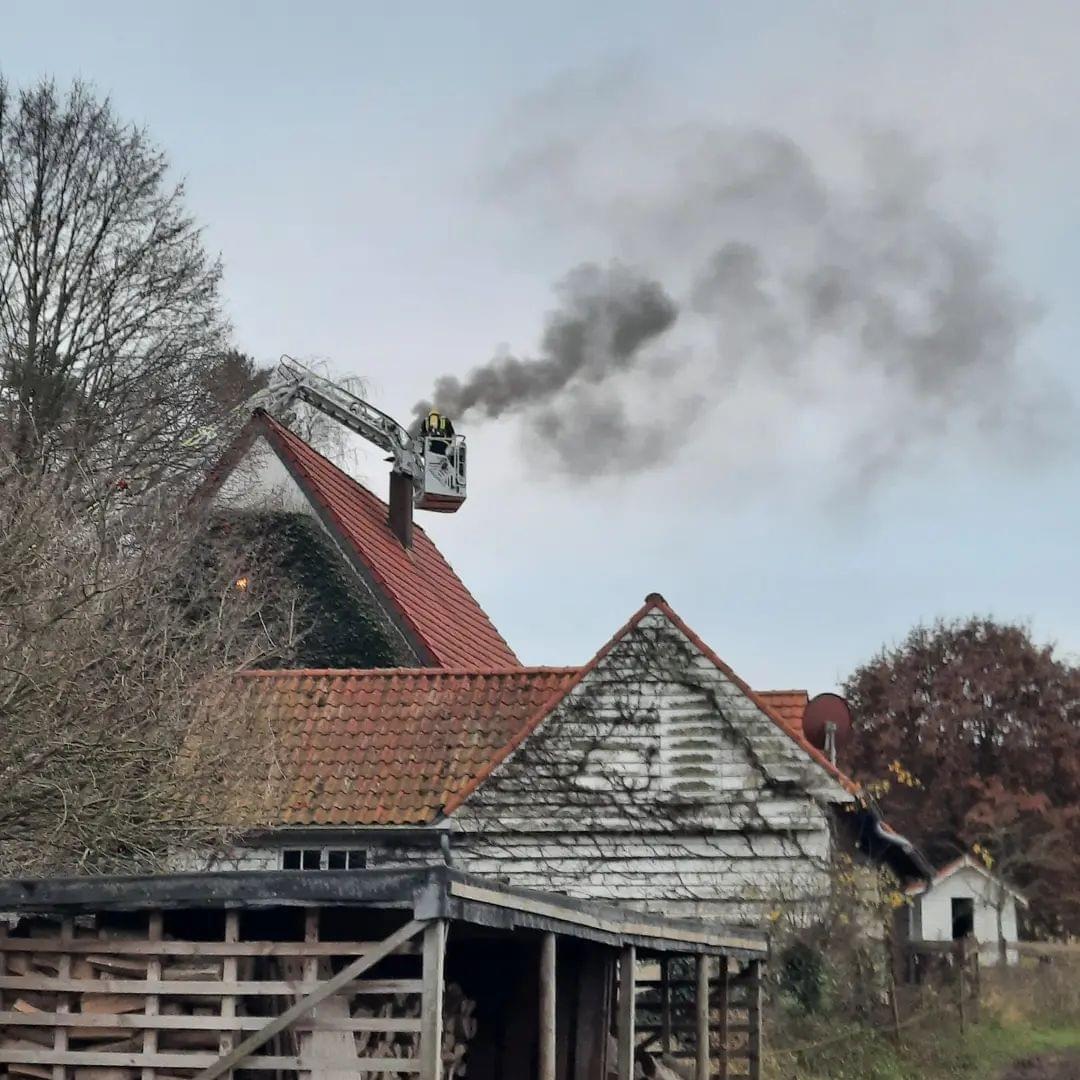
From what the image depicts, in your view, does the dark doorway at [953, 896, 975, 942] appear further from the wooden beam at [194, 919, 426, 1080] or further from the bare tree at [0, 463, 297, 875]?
the wooden beam at [194, 919, 426, 1080]

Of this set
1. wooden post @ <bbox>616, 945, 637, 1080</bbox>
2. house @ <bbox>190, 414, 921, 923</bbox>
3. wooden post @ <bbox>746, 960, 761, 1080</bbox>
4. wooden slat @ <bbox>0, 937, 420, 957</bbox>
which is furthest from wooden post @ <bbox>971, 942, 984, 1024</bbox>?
wooden slat @ <bbox>0, 937, 420, 957</bbox>

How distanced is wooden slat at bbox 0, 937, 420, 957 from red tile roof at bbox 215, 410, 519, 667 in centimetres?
1567

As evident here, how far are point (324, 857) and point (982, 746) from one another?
3820 cm

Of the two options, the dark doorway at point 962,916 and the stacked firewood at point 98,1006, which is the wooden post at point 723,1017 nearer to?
the stacked firewood at point 98,1006

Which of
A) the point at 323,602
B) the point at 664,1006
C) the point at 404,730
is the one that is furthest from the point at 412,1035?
the point at 323,602

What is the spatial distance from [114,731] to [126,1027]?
19.7ft

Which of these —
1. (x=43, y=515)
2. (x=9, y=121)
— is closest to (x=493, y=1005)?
(x=43, y=515)

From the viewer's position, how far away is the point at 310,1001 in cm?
1123

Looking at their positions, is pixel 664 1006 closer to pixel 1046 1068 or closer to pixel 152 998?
pixel 1046 1068

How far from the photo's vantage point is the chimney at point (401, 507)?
111ft

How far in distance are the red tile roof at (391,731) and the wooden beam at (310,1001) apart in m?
10.4

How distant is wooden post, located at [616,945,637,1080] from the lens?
46.9 feet

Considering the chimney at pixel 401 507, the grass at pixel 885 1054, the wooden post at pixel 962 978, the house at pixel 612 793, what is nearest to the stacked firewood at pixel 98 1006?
the grass at pixel 885 1054

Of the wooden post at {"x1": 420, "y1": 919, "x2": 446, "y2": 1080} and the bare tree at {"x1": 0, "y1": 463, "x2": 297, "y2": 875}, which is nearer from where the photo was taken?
the wooden post at {"x1": 420, "y1": 919, "x2": 446, "y2": 1080}
